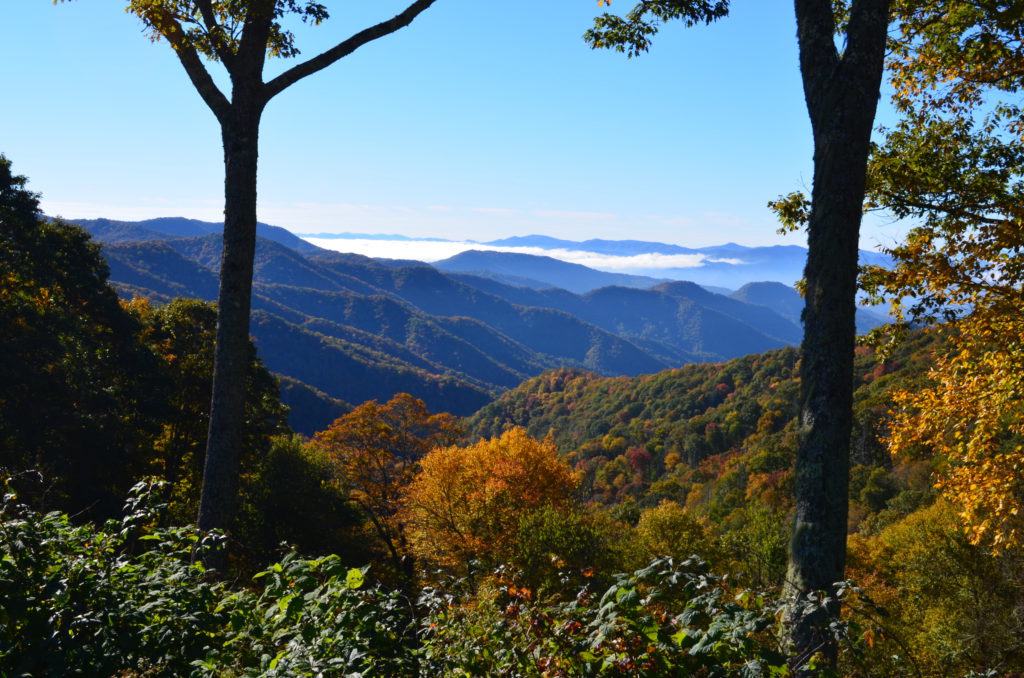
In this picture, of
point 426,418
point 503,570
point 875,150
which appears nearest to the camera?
point 503,570

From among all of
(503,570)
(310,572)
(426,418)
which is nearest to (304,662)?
(310,572)

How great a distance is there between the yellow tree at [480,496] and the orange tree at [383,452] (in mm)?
2352

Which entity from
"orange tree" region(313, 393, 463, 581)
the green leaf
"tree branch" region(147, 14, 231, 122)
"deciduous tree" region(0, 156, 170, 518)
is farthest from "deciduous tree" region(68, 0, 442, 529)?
"orange tree" region(313, 393, 463, 581)

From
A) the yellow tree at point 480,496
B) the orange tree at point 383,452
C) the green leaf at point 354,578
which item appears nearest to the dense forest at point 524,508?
the green leaf at point 354,578

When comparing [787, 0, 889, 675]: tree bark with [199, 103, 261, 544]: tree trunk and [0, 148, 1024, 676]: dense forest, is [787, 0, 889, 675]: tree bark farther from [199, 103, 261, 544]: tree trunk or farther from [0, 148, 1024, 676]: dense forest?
[199, 103, 261, 544]: tree trunk

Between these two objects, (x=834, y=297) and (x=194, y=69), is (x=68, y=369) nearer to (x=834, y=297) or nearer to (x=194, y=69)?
(x=194, y=69)

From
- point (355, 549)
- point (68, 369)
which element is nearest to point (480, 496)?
point (355, 549)

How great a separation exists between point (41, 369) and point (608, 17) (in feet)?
62.1

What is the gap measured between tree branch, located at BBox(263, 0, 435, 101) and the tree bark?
4.70 m

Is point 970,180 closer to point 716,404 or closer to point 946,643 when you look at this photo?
point 946,643

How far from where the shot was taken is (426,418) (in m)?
35.2

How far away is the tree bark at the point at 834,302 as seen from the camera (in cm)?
466

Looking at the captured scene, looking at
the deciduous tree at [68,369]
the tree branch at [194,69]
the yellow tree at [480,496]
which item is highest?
the tree branch at [194,69]

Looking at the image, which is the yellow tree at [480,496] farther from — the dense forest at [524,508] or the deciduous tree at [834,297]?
the deciduous tree at [834,297]
